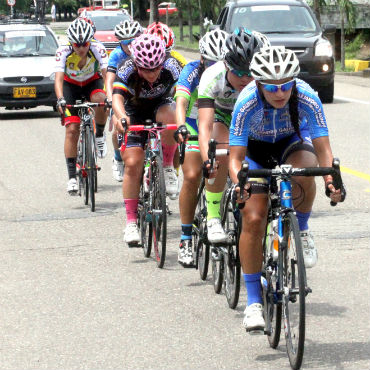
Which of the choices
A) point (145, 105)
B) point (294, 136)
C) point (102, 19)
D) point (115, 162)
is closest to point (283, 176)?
point (294, 136)

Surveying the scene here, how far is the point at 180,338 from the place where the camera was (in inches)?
253

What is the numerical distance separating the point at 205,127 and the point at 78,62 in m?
5.25

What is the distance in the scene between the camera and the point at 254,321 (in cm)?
602

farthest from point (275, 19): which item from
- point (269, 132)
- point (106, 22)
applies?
point (269, 132)

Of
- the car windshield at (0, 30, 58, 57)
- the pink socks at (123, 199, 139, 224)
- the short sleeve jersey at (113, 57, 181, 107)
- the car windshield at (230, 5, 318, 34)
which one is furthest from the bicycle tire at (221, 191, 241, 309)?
the car windshield at (0, 30, 58, 57)

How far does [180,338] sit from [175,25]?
7573 cm

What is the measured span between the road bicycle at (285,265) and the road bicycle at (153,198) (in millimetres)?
2341

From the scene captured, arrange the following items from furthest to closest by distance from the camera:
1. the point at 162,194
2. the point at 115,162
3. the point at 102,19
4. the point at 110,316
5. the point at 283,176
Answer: the point at 102,19, the point at 115,162, the point at 162,194, the point at 110,316, the point at 283,176

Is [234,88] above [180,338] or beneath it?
above

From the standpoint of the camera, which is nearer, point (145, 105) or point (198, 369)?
point (198, 369)

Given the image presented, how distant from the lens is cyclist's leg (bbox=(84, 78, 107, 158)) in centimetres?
1239

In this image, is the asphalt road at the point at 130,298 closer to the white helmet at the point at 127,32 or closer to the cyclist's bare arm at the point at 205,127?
the cyclist's bare arm at the point at 205,127

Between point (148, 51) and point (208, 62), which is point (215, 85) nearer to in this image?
point (208, 62)

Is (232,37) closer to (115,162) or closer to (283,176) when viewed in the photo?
(283,176)
